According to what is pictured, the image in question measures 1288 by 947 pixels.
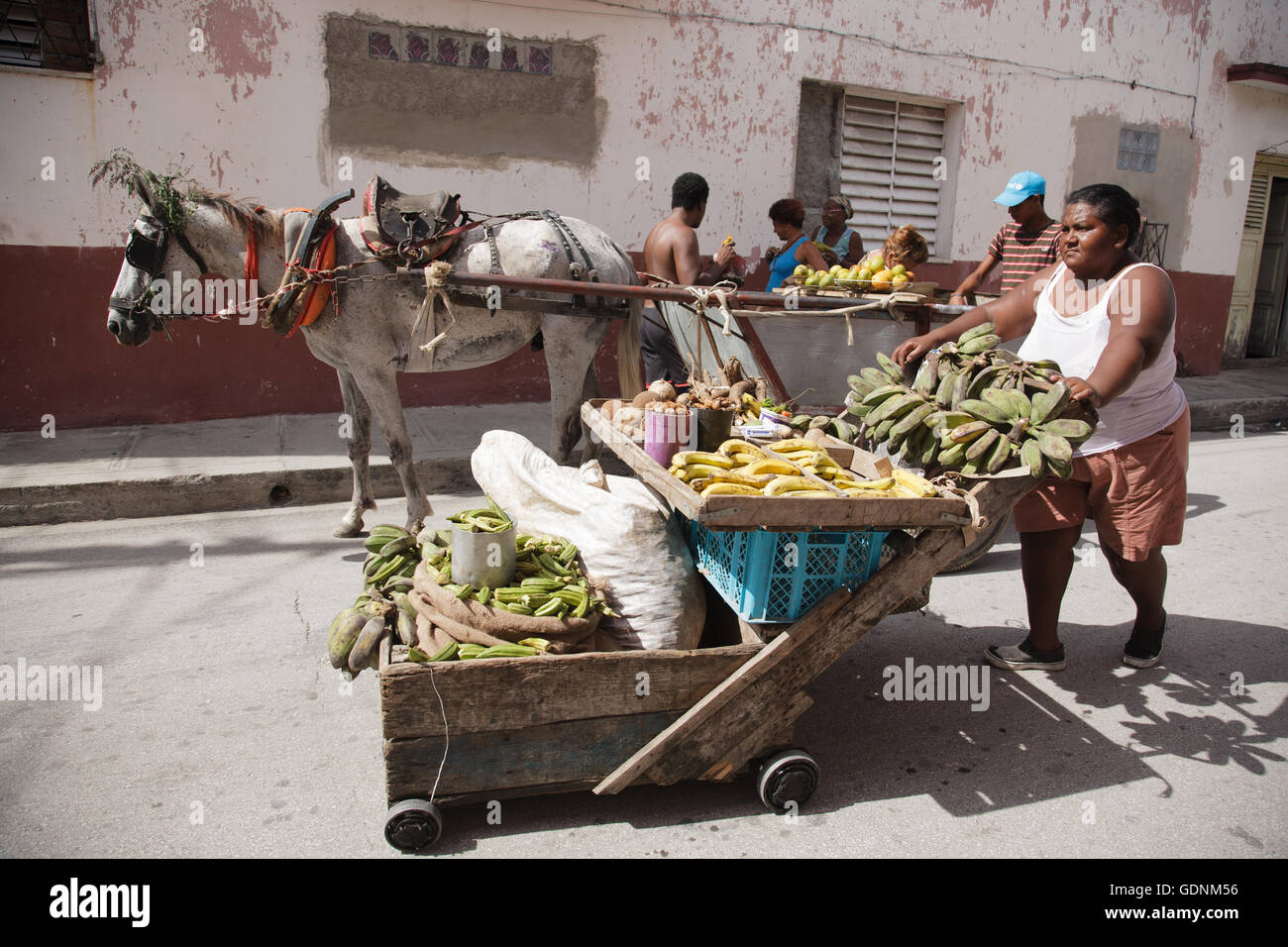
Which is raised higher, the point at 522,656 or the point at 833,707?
the point at 522,656

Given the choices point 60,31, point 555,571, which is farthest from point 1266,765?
point 60,31

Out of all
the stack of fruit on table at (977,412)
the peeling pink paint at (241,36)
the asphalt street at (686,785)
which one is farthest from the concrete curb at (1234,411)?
the peeling pink paint at (241,36)

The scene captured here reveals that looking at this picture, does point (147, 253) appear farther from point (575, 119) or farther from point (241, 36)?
point (575, 119)

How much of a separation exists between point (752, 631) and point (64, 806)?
7.19 feet

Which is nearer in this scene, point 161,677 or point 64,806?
point 64,806

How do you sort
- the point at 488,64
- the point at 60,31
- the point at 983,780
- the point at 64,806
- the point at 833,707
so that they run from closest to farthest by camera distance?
the point at 64,806
the point at 983,780
the point at 833,707
the point at 60,31
the point at 488,64

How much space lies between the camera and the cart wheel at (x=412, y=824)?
2.42 meters

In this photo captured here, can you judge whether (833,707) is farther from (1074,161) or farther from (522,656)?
(1074,161)

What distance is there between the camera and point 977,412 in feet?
9.64

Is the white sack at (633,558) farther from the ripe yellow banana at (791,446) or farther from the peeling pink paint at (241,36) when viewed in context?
the peeling pink paint at (241,36)

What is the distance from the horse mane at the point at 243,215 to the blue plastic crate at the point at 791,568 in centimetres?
316

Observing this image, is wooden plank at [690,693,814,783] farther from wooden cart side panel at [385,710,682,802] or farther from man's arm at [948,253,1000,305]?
man's arm at [948,253,1000,305]

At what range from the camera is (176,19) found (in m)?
6.46

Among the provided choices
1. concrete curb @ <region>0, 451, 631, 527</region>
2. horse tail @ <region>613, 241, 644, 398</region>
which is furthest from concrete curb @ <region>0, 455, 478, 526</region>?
horse tail @ <region>613, 241, 644, 398</region>
